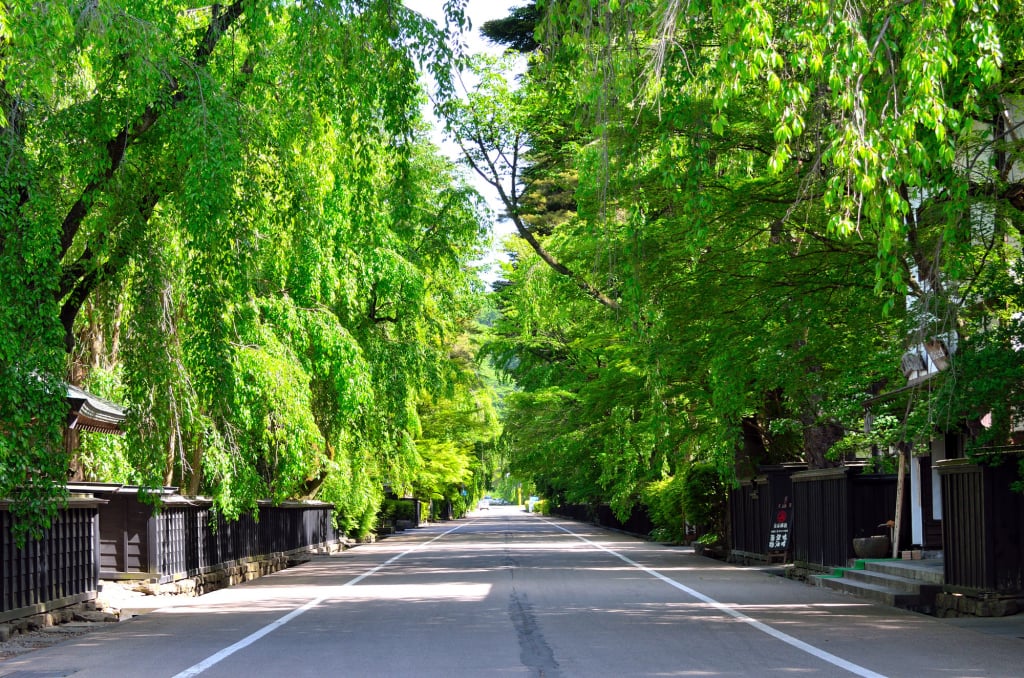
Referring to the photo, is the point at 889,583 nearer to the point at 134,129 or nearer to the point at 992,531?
the point at 992,531

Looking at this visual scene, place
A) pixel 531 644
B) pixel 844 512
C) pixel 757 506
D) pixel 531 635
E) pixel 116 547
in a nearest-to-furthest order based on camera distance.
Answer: pixel 531 644 → pixel 531 635 → pixel 116 547 → pixel 844 512 → pixel 757 506

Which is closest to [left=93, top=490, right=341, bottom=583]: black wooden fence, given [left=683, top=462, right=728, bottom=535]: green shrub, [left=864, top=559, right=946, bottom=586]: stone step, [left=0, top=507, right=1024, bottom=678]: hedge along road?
[left=0, top=507, right=1024, bottom=678]: hedge along road

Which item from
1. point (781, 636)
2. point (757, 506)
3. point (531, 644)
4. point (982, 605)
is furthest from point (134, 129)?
point (757, 506)

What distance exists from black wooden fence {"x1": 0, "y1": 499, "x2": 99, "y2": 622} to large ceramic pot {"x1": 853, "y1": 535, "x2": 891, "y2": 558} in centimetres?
1388

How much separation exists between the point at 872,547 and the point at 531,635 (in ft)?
38.6

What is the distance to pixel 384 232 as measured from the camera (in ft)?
73.7

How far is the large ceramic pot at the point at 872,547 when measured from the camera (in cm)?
2231

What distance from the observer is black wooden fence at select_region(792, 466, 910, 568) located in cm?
2275

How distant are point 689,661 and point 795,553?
15857mm

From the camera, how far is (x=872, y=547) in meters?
22.3

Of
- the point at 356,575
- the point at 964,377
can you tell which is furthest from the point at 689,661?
the point at 356,575

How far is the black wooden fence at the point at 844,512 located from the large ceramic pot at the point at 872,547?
0.21 meters

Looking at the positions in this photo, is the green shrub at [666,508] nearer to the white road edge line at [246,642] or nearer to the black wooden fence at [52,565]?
the white road edge line at [246,642]

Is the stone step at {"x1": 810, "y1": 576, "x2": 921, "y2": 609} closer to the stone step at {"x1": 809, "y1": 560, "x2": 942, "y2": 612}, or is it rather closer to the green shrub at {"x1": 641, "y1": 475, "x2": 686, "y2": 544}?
the stone step at {"x1": 809, "y1": 560, "x2": 942, "y2": 612}
